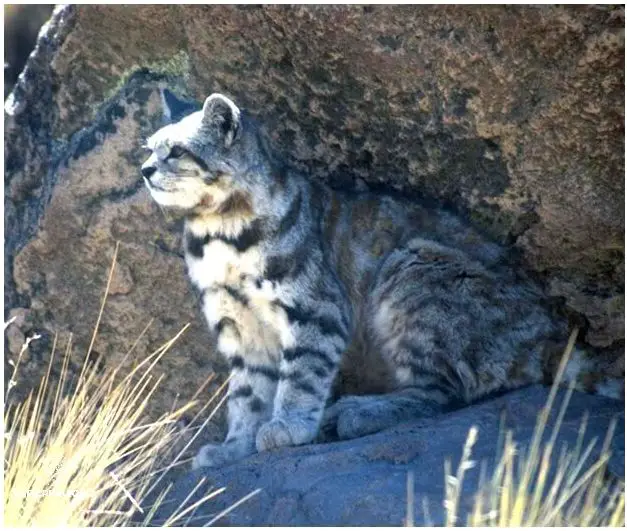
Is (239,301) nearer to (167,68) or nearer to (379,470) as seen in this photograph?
(379,470)

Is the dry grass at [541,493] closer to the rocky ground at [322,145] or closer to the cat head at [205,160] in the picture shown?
the rocky ground at [322,145]

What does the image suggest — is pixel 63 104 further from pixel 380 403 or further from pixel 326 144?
pixel 380 403

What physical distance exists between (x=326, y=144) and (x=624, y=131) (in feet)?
5.87

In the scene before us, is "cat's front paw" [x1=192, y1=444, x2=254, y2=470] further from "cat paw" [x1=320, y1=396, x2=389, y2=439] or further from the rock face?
the rock face

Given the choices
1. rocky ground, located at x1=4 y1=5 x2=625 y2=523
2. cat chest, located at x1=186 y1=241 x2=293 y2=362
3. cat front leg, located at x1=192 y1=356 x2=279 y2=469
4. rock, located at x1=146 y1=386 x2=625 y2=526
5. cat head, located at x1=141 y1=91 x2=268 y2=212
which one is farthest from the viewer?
cat front leg, located at x1=192 y1=356 x2=279 y2=469

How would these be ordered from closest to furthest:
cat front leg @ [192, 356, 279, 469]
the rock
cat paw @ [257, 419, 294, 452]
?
the rock
cat paw @ [257, 419, 294, 452]
cat front leg @ [192, 356, 279, 469]

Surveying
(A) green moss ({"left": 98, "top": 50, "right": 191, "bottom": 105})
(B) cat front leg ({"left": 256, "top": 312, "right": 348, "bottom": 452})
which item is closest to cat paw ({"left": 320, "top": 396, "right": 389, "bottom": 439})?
(B) cat front leg ({"left": 256, "top": 312, "right": 348, "bottom": 452})

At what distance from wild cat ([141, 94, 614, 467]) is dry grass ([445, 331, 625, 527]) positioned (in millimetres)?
881

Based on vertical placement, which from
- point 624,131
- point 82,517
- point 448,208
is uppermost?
point 624,131

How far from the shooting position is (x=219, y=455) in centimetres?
729

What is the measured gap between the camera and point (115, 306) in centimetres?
826

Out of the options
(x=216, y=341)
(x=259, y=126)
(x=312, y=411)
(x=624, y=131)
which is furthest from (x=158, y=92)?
(x=624, y=131)

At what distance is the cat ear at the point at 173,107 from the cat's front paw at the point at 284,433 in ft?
6.11

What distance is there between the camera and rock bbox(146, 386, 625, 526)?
6.10m
